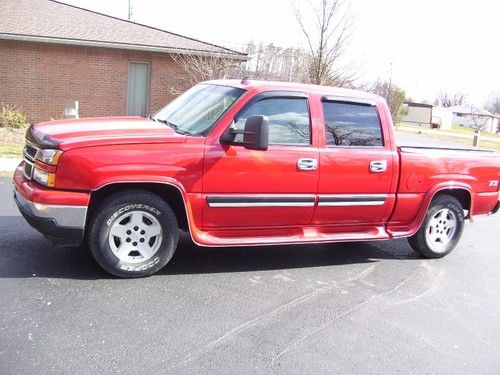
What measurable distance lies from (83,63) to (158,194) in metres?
13.8

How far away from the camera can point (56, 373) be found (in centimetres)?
330

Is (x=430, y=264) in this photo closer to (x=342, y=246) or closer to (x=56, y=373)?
(x=342, y=246)

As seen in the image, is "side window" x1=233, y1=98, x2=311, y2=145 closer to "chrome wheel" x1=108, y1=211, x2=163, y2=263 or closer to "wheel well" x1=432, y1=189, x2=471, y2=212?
"chrome wheel" x1=108, y1=211, x2=163, y2=263

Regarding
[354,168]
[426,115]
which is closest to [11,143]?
[354,168]

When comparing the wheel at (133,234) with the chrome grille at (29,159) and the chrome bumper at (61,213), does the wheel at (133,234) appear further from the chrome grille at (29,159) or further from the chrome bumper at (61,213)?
the chrome grille at (29,159)

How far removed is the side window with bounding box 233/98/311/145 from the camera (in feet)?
17.3

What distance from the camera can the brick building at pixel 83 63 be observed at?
1692 cm

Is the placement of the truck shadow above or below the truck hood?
below

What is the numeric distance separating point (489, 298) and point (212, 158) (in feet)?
9.96

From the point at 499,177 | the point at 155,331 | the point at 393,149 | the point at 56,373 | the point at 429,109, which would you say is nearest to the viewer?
the point at 56,373

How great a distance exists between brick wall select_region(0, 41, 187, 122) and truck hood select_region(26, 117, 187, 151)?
1291 cm

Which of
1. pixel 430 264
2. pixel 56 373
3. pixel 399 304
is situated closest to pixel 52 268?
pixel 56 373

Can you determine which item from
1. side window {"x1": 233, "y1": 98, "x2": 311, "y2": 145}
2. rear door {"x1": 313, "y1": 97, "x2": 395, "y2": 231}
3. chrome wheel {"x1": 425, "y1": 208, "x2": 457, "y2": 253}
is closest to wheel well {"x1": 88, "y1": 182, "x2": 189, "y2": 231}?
side window {"x1": 233, "y1": 98, "x2": 311, "y2": 145}

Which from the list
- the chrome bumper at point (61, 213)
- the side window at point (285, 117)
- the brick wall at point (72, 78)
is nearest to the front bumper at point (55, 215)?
the chrome bumper at point (61, 213)
